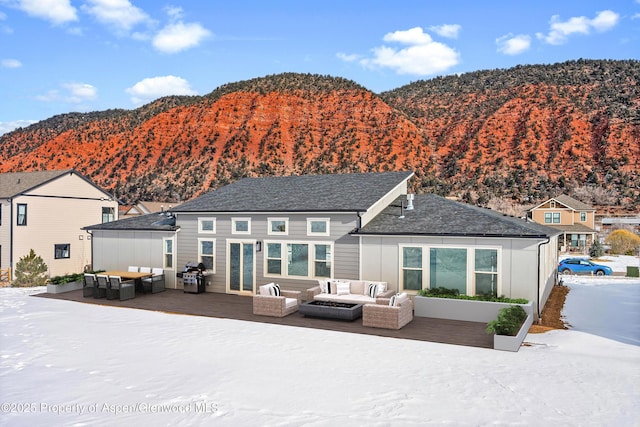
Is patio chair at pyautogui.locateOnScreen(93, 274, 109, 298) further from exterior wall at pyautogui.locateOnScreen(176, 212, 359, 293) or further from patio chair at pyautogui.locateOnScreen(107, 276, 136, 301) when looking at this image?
exterior wall at pyautogui.locateOnScreen(176, 212, 359, 293)

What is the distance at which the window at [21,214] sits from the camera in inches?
1033

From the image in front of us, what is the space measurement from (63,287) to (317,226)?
10.9m

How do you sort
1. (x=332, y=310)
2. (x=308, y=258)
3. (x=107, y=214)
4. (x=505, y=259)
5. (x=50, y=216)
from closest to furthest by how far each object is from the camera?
1. (x=505, y=259)
2. (x=332, y=310)
3. (x=308, y=258)
4. (x=50, y=216)
5. (x=107, y=214)

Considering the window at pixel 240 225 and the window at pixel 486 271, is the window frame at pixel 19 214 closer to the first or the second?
the window at pixel 240 225

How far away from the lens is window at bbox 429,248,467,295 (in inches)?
532

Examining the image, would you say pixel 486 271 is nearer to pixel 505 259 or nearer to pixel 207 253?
pixel 505 259

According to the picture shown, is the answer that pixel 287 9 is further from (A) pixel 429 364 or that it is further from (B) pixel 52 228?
(A) pixel 429 364

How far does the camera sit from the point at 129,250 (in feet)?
63.5

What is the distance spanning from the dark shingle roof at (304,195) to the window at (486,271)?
12.8ft

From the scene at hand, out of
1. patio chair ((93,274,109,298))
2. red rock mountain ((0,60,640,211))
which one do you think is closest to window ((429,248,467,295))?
patio chair ((93,274,109,298))

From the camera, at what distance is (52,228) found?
28.0 meters

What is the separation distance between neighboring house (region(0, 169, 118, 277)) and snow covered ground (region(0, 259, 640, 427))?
15.8m

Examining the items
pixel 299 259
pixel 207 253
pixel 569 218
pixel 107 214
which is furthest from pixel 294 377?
pixel 569 218

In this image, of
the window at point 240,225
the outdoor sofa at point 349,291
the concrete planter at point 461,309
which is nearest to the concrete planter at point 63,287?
the window at point 240,225
